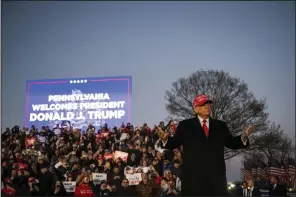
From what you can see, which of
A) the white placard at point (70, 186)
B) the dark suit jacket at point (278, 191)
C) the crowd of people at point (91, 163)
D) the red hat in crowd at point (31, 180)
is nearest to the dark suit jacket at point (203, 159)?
the crowd of people at point (91, 163)

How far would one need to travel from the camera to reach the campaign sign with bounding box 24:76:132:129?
36.2ft

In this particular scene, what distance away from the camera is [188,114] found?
14.6 m

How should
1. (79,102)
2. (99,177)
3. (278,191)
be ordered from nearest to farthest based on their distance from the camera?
(278,191) < (99,177) < (79,102)

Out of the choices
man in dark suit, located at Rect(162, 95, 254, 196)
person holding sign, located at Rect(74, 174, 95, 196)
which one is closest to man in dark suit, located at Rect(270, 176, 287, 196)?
person holding sign, located at Rect(74, 174, 95, 196)

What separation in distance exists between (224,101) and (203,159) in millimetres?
11406

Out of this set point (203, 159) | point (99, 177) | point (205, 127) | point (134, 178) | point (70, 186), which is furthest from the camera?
point (70, 186)

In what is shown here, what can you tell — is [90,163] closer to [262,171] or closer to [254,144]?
[262,171]

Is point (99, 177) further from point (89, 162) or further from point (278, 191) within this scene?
point (278, 191)

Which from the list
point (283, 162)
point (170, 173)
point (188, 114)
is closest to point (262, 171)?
point (283, 162)

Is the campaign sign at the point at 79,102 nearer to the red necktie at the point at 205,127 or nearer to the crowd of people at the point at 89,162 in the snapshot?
the crowd of people at the point at 89,162

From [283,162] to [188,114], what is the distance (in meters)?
3.88

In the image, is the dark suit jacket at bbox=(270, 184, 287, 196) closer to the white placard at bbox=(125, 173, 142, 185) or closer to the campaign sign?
the white placard at bbox=(125, 173, 142, 185)

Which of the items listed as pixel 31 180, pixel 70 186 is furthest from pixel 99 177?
pixel 31 180

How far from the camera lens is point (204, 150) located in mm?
3633
